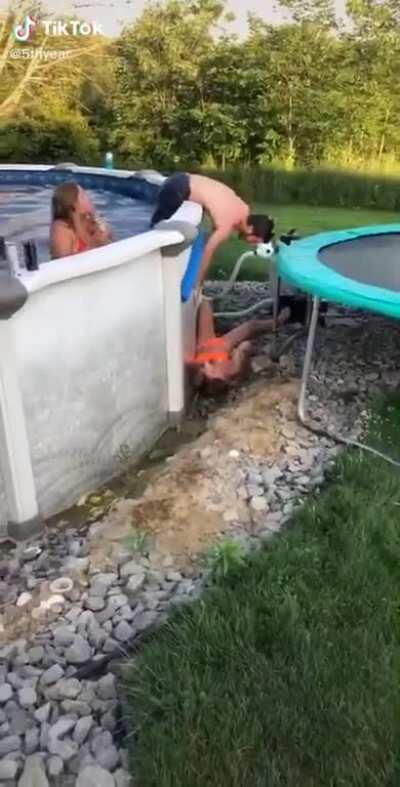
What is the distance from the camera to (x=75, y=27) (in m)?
11.5

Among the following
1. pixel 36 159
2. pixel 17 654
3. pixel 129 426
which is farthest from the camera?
pixel 36 159

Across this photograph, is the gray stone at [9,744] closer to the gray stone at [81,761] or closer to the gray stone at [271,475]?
the gray stone at [81,761]

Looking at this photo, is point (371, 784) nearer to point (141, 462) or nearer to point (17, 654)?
point (17, 654)

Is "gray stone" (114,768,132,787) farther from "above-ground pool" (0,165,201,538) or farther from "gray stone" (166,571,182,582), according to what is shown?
"above-ground pool" (0,165,201,538)

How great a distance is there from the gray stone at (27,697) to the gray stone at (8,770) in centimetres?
18

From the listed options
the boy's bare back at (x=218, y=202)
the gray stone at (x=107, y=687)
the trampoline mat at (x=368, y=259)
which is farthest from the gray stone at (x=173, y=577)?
the boy's bare back at (x=218, y=202)

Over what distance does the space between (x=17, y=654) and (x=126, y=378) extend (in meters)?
1.24

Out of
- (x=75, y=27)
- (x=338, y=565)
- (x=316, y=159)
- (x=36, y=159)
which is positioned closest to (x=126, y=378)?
(x=338, y=565)

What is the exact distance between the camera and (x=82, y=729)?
168cm

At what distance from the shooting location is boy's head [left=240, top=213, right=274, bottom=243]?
4258mm

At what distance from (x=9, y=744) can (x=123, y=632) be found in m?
0.42

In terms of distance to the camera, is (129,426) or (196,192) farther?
(196,192)

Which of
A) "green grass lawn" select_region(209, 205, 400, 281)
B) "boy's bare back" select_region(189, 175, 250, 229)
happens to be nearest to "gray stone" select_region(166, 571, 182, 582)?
"boy's bare back" select_region(189, 175, 250, 229)

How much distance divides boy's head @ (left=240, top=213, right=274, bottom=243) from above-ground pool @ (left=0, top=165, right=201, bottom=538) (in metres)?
0.74
